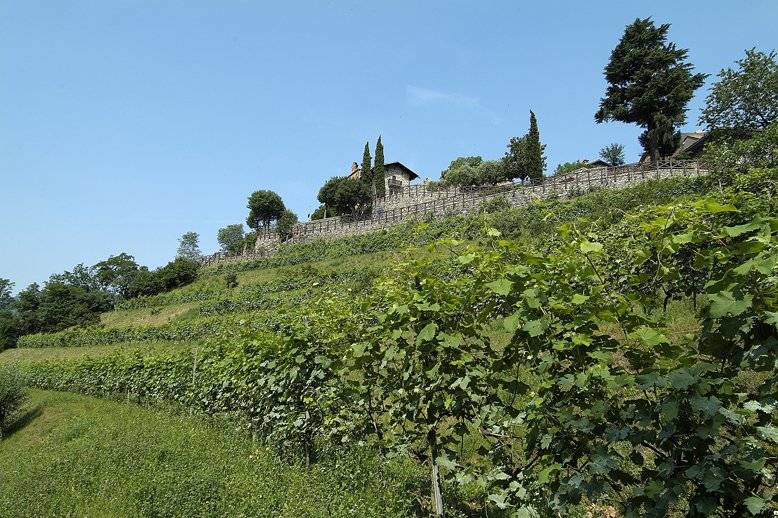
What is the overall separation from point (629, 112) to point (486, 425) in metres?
41.4

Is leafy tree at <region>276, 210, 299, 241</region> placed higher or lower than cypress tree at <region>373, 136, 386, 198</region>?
lower

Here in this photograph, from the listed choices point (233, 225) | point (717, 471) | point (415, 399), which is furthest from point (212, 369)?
point (233, 225)

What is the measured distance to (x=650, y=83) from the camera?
37.2 metres

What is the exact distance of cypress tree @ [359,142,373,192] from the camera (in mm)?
58938

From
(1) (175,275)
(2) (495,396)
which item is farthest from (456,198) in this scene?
(2) (495,396)

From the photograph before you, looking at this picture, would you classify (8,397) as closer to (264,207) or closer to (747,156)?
(747,156)

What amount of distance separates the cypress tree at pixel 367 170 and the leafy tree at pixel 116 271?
4780cm

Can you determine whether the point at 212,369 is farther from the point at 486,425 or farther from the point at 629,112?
the point at 629,112

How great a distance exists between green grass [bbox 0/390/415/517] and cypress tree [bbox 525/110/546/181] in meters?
41.6

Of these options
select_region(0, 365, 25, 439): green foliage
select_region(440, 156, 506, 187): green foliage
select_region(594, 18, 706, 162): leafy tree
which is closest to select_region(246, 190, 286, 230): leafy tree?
select_region(440, 156, 506, 187): green foliage

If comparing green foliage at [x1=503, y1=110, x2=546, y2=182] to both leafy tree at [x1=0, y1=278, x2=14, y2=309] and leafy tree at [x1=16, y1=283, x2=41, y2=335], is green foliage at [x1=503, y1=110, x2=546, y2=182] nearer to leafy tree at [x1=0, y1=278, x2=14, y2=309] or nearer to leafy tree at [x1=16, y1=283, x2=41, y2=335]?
leafy tree at [x1=16, y1=283, x2=41, y2=335]

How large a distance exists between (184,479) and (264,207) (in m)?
73.5

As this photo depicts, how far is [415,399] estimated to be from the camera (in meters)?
4.41

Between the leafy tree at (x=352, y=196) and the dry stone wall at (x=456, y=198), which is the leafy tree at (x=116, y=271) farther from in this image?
the leafy tree at (x=352, y=196)
